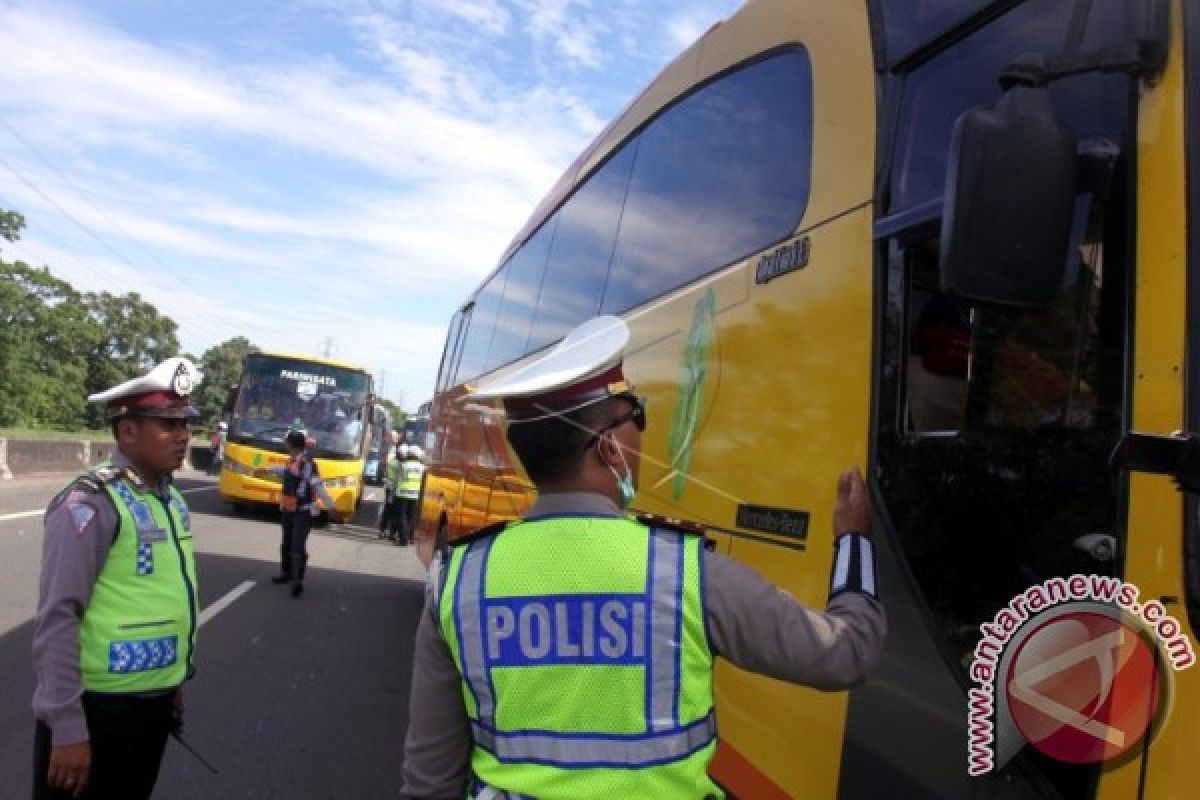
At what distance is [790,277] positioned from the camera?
255cm

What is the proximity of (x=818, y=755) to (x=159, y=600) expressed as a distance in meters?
2.07

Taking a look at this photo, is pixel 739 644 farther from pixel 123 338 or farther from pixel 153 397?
pixel 123 338

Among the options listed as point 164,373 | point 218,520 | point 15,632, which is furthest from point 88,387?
point 164,373

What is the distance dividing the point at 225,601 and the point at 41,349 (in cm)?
5966

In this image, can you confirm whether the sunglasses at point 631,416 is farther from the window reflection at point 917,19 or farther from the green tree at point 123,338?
the green tree at point 123,338

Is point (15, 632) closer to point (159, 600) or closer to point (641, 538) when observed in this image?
point (159, 600)

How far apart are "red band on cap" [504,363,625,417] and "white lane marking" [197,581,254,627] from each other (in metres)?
7.80

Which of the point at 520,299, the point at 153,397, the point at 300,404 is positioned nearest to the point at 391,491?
the point at 300,404

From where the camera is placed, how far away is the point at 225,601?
9.53 meters

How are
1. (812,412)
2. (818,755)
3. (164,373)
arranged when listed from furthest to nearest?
(164,373), (812,412), (818,755)

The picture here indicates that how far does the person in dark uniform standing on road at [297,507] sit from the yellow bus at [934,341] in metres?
7.85

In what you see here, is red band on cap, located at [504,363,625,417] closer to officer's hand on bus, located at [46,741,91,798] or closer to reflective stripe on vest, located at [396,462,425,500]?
officer's hand on bus, located at [46,741,91,798]

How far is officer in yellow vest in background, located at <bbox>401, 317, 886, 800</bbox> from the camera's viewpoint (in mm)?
1531

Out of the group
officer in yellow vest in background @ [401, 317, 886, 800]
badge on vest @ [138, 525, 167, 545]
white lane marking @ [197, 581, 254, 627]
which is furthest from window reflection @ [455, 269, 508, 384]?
officer in yellow vest in background @ [401, 317, 886, 800]
